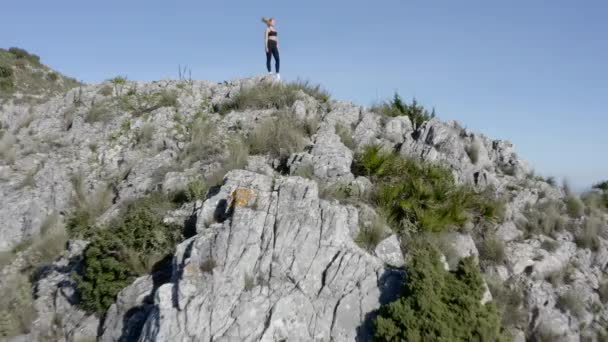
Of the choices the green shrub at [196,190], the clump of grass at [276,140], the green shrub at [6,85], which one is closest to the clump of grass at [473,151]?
the clump of grass at [276,140]

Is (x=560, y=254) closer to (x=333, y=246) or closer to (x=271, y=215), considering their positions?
(x=333, y=246)

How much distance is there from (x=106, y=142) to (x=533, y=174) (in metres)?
13.1

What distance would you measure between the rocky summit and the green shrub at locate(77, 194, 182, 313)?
31 millimetres

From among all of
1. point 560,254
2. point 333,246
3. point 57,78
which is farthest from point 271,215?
point 57,78

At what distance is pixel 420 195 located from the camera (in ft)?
28.4

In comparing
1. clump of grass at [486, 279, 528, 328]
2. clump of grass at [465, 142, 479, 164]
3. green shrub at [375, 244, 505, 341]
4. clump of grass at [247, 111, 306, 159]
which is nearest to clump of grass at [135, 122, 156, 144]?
clump of grass at [247, 111, 306, 159]

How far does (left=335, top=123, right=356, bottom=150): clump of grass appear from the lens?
10969 millimetres

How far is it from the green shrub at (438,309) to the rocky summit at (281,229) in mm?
28

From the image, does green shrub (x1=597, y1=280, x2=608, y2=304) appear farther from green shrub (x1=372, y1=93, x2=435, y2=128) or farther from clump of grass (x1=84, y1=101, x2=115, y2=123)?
clump of grass (x1=84, y1=101, x2=115, y2=123)

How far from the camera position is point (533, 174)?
Answer: 1255 centimetres

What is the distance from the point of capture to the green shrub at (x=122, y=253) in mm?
7441

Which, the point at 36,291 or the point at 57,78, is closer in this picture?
the point at 36,291

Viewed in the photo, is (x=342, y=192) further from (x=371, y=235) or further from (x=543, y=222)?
(x=543, y=222)

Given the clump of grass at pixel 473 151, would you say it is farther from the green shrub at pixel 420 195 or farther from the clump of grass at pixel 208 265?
the clump of grass at pixel 208 265
